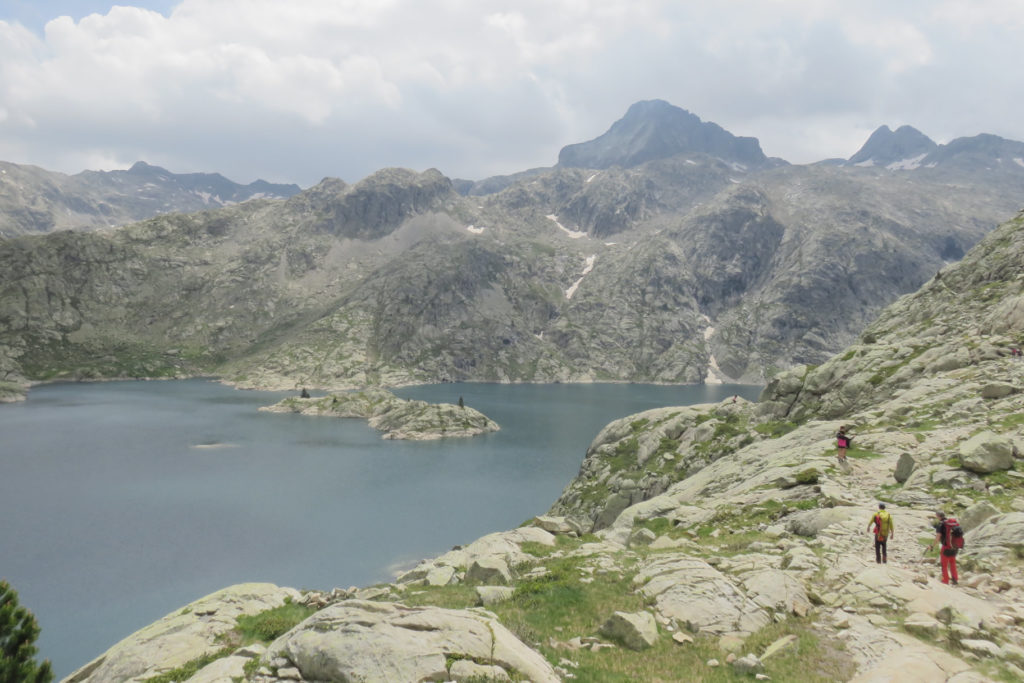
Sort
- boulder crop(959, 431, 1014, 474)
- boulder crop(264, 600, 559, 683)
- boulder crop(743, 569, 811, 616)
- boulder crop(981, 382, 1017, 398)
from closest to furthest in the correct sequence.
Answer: boulder crop(264, 600, 559, 683)
boulder crop(743, 569, 811, 616)
boulder crop(959, 431, 1014, 474)
boulder crop(981, 382, 1017, 398)

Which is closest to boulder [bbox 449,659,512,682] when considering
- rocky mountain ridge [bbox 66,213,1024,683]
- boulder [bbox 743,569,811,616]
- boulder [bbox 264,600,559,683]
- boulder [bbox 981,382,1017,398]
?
rocky mountain ridge [bbox 66,213,1024,683]

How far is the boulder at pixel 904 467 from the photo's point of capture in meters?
29.3

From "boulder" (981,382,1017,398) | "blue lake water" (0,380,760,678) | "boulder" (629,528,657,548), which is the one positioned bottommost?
"blue lake water" (0,380,760,678)

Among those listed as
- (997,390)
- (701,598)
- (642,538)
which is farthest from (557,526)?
(997,390)

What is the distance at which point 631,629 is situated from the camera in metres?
15.8

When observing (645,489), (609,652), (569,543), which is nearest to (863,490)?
(569,543)

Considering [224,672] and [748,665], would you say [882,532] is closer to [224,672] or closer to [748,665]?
[748,665]

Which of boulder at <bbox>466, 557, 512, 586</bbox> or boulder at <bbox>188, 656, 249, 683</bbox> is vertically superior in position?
boulder at <bbox>188, 656, 249, 683</bbox>

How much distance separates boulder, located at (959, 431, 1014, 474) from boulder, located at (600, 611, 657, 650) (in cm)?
2261

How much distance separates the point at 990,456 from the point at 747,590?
61.0ft

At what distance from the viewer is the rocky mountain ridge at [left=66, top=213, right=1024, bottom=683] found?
13031 mm

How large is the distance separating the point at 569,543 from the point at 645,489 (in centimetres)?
2794

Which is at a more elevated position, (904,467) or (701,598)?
Answer: (904,467)

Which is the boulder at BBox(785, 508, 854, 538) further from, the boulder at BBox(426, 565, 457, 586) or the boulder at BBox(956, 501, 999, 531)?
the boulder at BBox(426, 565, 457, 586)
